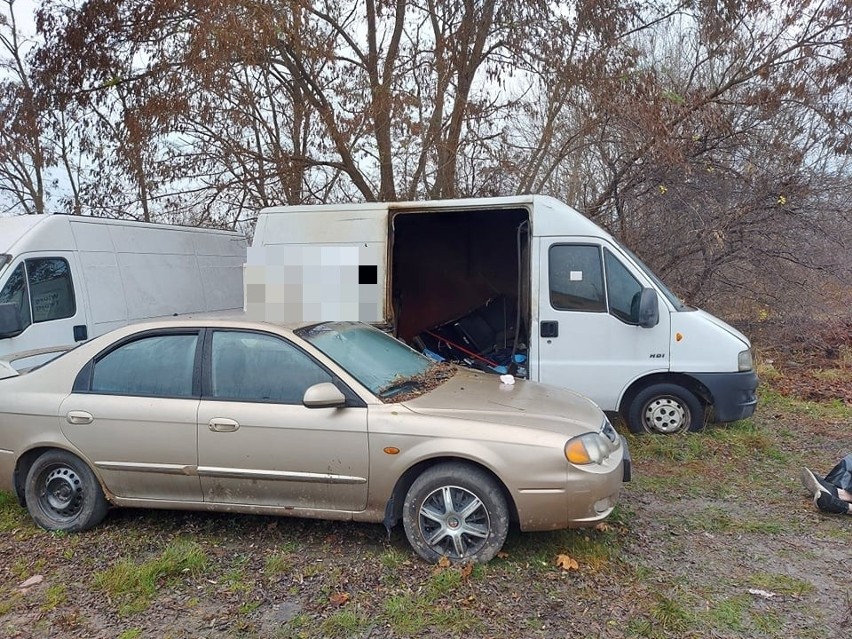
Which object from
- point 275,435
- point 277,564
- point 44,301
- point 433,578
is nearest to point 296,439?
point 275,435

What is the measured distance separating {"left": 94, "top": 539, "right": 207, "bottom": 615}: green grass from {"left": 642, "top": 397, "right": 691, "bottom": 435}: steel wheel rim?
14.4 feet

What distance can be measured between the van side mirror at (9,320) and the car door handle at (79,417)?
2601mm

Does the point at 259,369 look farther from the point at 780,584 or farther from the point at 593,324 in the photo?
the point at 593,324

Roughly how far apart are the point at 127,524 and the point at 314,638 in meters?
2.06

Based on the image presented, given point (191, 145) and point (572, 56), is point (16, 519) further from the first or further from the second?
point (572, 56)

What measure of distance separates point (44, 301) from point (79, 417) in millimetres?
3176

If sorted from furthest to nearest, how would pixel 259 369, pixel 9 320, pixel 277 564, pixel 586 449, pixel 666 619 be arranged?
pixel 9 320 < pixel 259 369 < pixel 277 564 < pixel 586 449 < pixel 666 619

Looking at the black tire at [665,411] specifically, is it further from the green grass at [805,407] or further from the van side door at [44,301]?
the van side door at [44,301]

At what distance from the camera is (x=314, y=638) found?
126 inches

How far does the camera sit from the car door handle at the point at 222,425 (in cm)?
404

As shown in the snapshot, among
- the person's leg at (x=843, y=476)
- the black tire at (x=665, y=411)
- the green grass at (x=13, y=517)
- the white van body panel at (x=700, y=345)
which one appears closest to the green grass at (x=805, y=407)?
the black tire at (x=665, y=411)

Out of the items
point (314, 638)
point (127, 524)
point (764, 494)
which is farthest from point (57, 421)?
point (764, 494)

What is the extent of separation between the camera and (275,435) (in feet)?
13.0

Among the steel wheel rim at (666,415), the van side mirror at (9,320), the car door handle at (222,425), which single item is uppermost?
the van side mirror at (9,320)
